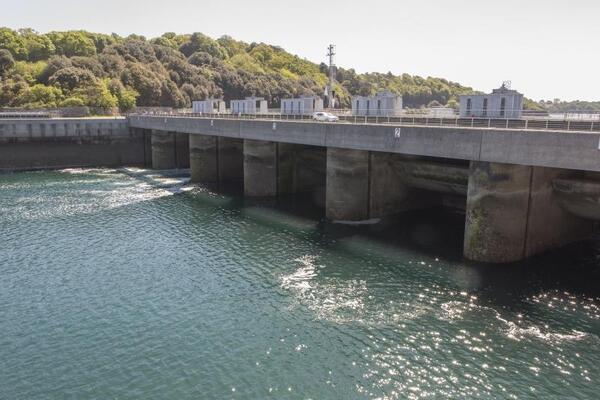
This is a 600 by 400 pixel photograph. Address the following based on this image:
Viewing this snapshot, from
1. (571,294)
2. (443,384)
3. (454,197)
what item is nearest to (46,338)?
(443,384)

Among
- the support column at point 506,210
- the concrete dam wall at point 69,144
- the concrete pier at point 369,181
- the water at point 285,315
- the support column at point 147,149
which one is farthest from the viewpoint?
the support column at point 147,149

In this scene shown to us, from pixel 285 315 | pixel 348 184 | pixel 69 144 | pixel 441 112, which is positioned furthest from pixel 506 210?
pixel 69 144

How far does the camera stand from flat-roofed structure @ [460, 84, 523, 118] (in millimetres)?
43281

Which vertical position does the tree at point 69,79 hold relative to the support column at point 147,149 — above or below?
above

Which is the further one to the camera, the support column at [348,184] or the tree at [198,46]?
the tree at [198,46]

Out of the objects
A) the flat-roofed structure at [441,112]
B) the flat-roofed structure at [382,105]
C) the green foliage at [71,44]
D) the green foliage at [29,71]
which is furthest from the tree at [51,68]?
the flat-roofed structure at [441,112]

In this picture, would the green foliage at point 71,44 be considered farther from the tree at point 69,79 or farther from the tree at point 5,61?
the tree at point 69,79

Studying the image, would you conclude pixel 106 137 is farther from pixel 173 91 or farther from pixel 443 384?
pixel 443 384

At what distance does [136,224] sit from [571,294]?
34.9 meters

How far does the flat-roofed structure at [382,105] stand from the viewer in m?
55.2

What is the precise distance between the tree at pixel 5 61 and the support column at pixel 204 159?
73.2 m

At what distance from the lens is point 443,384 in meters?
19.0

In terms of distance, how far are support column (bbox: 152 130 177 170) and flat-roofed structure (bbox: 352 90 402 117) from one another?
34588 millimetres

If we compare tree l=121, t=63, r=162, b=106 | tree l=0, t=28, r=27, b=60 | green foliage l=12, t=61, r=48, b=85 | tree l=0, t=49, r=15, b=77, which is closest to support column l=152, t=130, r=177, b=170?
tree l=121, t=63, r=162, b=106
